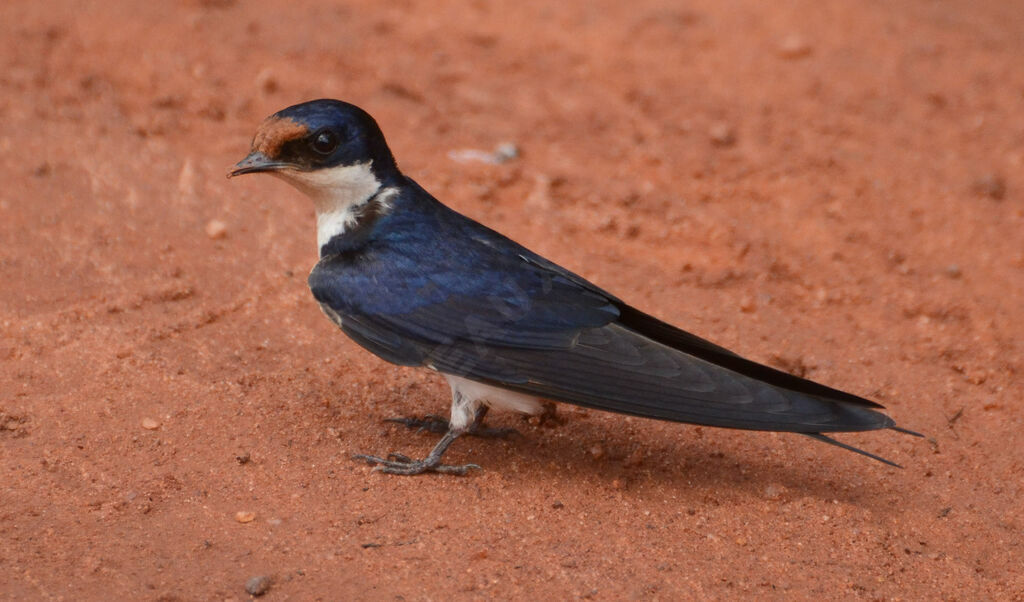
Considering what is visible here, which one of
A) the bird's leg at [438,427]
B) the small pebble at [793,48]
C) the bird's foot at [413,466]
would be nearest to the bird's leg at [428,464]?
the bird's foot at [413,466]

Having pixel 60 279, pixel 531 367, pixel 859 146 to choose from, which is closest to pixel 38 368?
pixel 60 279

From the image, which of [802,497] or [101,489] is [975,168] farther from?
[101,489]

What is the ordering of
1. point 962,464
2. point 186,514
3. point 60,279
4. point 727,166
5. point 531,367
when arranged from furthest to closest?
point 727,166, point 60,279, point 962,464, point 531,367, point 186,514

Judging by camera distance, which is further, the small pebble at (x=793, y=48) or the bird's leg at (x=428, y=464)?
the small pebble at (x=793, y=48)

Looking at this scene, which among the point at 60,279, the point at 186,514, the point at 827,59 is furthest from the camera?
the point at 827,59

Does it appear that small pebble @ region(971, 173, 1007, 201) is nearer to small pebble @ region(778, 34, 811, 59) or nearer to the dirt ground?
the dirt ground

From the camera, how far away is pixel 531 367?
3.42 m

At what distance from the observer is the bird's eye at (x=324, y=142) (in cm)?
352

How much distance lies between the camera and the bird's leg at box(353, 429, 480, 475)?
353 cm

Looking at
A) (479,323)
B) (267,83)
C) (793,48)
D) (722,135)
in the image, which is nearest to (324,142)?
(479,323)

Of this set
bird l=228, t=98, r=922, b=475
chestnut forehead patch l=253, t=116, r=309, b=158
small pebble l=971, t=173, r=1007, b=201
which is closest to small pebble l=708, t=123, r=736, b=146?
small pebble l=971, t=173, r=1007, b=201

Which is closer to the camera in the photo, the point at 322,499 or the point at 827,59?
the point at 322,499

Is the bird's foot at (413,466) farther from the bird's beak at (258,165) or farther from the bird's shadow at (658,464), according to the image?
the bird's beak at (258,165)

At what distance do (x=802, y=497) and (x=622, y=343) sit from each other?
2.51 ft
